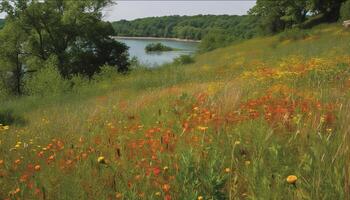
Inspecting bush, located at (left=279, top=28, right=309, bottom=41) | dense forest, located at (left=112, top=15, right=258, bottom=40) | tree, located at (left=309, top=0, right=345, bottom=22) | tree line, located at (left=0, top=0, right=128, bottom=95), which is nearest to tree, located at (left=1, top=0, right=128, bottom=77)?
tree line, located at (left=0, top=0, right=128, bottom=95)

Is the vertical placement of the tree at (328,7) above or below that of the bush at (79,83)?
above

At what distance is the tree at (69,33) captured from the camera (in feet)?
125

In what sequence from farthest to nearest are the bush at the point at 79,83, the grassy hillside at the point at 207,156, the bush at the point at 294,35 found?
1. the bush at the point at 294,35
2. the bush at the point at 79,83
3. the grassy hillside at the point at 207,156

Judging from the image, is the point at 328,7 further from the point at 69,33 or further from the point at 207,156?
the point at 207,156

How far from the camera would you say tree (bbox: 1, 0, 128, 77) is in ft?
125

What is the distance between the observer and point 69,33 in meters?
40.2

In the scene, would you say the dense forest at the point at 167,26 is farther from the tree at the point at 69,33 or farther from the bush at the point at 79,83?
the bush at the point at 79,83

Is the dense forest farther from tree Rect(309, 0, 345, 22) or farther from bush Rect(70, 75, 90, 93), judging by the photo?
bush Rect(70, 75, 90, 93)

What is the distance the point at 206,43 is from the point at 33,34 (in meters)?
32.1

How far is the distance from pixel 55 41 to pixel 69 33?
62.1 inches

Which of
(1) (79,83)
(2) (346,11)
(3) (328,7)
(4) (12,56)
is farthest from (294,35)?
(4) (12,56)

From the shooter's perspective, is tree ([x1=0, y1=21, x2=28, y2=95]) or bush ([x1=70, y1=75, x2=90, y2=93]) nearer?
bush ([x1=70, y1=75, x2=90, y2=93])

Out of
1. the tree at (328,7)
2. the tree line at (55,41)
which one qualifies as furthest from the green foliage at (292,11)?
the tree line at (55,41)

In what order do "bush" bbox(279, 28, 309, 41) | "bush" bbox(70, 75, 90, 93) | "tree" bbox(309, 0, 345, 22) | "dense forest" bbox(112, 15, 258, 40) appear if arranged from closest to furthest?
"bush" bbox(70, 75, 90, 93) → "bush" bbox(279, 28, 309, 41) → "tree" bbox(309, 0, 345, 22) → "dense forest" bbox(112, 15, 258, 40)
